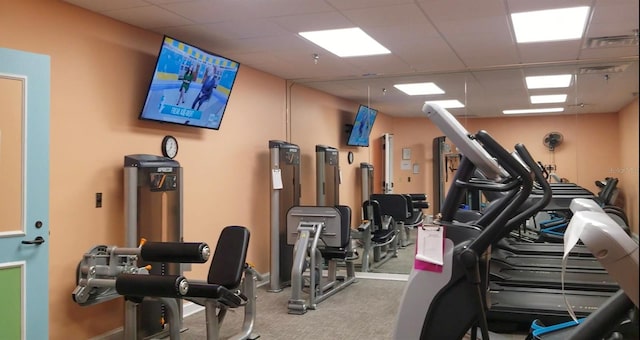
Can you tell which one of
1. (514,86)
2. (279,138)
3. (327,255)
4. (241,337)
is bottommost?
(241,337)

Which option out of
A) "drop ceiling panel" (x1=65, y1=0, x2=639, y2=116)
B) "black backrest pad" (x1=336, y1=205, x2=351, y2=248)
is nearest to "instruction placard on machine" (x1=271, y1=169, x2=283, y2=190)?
"black backrest pad" (x1=336, y1=205, x2=351, y2=248)

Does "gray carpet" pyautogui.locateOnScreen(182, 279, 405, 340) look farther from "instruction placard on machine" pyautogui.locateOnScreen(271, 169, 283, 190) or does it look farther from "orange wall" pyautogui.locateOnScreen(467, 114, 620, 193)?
"orange wall" pyautogui.locateOnScreen(467, 114, 620, 193)

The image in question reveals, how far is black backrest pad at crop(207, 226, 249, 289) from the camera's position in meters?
3.52

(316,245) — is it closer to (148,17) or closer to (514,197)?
(148,17)

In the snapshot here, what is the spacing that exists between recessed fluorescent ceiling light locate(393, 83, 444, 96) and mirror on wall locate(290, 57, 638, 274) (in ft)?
0.28

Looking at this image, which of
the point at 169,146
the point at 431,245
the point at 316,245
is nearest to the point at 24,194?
the point at 169,146

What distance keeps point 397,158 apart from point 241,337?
3.74 m

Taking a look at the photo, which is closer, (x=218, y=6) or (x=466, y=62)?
(x=218, y=6)

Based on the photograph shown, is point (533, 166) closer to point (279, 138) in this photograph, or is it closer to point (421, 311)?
point (421, 311)

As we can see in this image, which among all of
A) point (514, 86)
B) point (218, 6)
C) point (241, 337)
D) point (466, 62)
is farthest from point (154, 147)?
point (514, 86)

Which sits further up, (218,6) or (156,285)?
(218,6)

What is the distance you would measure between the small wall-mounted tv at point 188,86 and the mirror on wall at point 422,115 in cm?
193

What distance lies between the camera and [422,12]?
12.4ft

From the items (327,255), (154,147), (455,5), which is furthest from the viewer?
(327,255)
